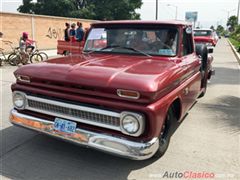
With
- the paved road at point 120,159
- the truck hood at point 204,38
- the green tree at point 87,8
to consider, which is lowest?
the paved road at point 120,159

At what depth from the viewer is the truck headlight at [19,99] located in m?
3.73

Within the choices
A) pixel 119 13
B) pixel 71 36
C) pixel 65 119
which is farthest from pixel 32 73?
pixel 119 13

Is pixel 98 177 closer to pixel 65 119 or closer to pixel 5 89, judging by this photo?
pixel 65 119

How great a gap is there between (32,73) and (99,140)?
128 cm

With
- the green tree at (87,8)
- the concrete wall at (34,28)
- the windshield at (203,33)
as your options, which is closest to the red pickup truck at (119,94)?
the concrete wall at (34,28)

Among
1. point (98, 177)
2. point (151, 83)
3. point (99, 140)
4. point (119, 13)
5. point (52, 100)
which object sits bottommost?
point (98, 177)

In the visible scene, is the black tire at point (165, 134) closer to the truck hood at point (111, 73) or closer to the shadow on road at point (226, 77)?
the truck hood at point (111, 73)

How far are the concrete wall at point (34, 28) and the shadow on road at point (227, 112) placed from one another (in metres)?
12.9

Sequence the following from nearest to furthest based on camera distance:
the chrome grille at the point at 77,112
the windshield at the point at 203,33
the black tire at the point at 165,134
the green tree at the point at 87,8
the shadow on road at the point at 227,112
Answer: the chrome grille at the point at 77,112 < the black tire at the point at 165,134 < the shadow on road at the point at 227,112 < the windshield at the point at 203,33 < the green tree at the point at 87,8

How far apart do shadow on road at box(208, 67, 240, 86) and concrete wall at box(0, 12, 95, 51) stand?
1163 cm

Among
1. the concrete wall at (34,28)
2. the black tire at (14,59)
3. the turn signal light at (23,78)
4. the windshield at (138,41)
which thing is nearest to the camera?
the turn signal light at (23,78)

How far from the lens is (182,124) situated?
17.1ft

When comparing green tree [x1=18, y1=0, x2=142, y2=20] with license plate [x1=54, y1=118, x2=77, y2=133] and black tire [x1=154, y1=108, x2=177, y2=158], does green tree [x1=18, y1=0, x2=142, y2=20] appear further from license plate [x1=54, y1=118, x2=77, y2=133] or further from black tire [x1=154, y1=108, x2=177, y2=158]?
license plate [x1=54, y1=118, x2=77, y2=133]

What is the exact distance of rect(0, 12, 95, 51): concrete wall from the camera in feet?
56.2
